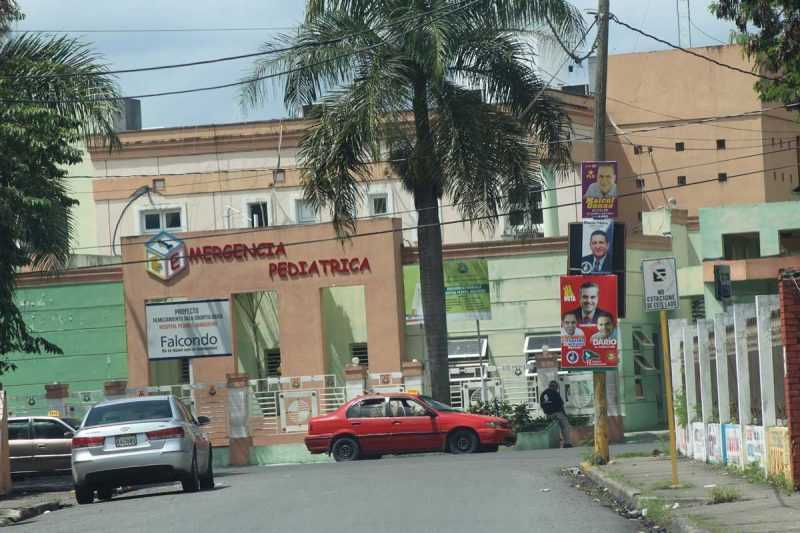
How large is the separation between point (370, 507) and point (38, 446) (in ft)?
62.9

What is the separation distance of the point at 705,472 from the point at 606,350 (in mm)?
3382

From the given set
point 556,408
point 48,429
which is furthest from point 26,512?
point 556,408

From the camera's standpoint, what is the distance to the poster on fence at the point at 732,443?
19.4m

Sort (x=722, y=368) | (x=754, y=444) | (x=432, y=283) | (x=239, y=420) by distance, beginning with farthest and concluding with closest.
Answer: (x=239, y=420) → (x=432, y=283) → (x=722, y=368) → (x=754, y=444)

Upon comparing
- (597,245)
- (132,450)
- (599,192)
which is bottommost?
(132,450)

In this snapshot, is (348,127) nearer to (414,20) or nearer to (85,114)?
(414,20)

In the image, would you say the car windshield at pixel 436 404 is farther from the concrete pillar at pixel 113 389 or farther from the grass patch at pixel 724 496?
the grass patch at pixel 724 496

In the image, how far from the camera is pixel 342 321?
4478cm

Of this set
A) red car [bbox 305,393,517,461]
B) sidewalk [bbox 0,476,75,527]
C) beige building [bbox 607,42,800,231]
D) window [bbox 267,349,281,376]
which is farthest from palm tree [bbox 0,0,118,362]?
beige building [bbox 607,42,800,231]

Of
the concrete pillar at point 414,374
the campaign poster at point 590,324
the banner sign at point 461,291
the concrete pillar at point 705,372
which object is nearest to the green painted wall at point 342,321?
the banner sign at point 461,291

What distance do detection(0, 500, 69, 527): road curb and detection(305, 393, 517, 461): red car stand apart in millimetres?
9518

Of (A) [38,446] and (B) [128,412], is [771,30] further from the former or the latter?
(A) [38,446]

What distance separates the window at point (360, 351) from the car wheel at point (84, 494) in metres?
22.8

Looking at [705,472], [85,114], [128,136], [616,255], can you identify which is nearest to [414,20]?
[85,114]
